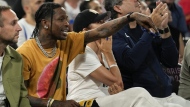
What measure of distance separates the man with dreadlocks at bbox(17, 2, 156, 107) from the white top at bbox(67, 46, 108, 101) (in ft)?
0.46

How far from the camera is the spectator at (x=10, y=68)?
4094 mm

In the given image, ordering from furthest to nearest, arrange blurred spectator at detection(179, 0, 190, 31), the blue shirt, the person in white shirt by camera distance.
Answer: blurred spectator at detection(179, 0, 190, 31) < the person in white shirt < the blue shirt

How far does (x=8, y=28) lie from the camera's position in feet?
13.8

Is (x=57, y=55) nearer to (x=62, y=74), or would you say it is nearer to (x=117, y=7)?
(x=62, y=74)

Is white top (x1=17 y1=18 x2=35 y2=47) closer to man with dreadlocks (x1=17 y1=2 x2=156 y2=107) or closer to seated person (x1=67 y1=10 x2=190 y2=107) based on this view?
seated person (x1=67 y1=10 x2=190 y2=107)

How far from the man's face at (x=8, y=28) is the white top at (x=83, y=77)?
2.29 feet

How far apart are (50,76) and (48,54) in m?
0.18

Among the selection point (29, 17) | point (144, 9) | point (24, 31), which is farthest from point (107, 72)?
point (29, 17)

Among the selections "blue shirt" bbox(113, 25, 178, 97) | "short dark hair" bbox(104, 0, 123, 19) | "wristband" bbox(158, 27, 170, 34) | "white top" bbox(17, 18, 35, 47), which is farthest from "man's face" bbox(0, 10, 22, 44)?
"white top" bbox(17, 18, 35, 47)

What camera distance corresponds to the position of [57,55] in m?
4.48

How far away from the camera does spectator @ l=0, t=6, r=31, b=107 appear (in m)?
4.09

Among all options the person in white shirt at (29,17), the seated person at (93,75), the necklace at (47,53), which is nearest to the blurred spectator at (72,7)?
the person in white shirt at (29,17)

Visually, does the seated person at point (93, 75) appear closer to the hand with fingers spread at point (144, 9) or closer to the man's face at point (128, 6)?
the man's face at point (128, 6)

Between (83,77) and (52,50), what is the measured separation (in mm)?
405
